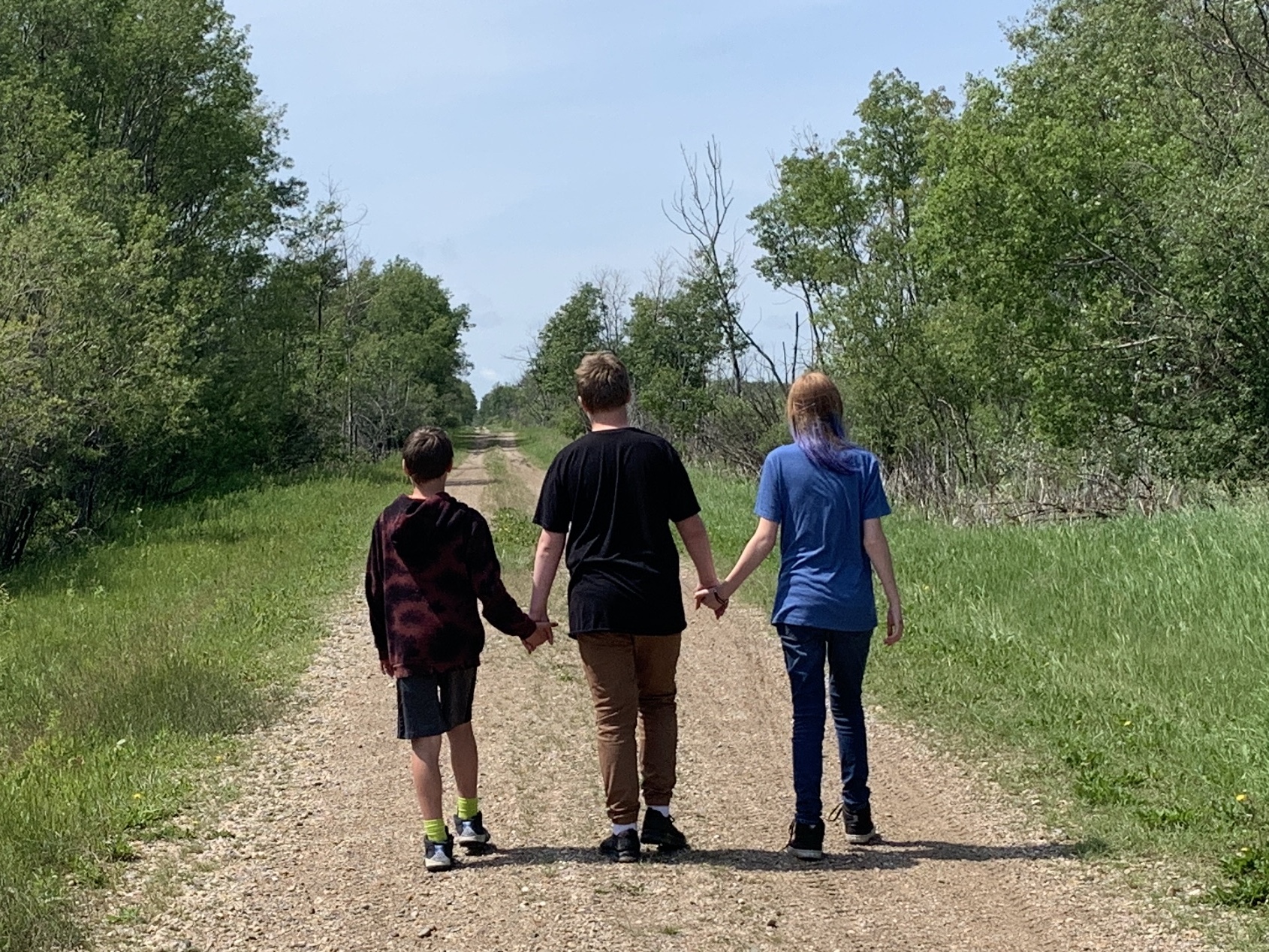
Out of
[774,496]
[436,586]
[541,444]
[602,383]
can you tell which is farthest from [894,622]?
[541,444]

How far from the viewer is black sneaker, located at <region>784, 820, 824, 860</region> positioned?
5.55 meters

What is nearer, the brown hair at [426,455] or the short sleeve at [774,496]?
the brown hair at [426,455]

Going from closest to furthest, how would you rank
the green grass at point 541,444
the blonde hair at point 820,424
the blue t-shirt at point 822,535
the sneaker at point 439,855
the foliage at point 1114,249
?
the sneaker at point 439,855 < the blue t-shirt at point 822,535 < the blonde hair at point 820,424 < the foliage at point 1114,249 < the green grass at point 541,444

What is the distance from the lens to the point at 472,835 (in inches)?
226

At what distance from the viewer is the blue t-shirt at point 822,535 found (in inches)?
219

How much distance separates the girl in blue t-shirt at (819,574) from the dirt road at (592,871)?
427 mm

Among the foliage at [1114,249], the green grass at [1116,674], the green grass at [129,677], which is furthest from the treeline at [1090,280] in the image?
the green grass at [129,677]

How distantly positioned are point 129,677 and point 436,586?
5.05m

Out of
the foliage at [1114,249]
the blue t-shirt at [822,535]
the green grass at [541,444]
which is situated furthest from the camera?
the green grass at [541,444]

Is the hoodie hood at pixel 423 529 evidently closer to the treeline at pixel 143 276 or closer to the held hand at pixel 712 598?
the held hand at pixel 712 598

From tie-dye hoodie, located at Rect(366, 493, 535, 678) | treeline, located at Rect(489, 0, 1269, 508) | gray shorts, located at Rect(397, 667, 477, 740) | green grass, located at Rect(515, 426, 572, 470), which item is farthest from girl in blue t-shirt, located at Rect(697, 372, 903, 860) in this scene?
green grass, located at Rect(515, 426, 572, 470)

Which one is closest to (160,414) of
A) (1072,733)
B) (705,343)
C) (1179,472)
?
(1179,472)

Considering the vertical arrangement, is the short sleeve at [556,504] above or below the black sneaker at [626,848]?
above

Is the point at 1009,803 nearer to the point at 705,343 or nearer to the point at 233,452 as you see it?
the point at 233,452
